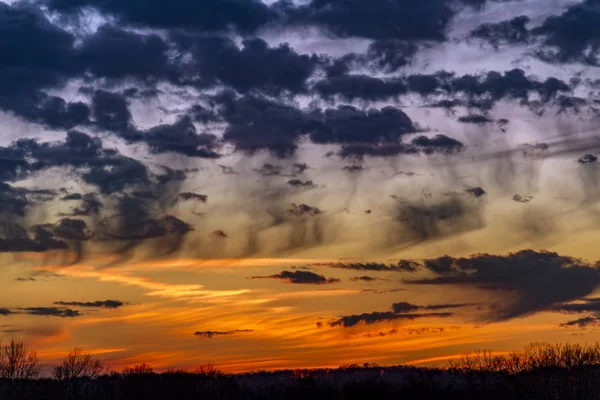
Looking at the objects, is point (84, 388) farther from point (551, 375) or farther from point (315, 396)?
point (551, 375)

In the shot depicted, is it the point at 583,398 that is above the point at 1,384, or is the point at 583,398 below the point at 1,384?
below

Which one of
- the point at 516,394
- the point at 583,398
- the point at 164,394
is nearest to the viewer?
the point at 583,398

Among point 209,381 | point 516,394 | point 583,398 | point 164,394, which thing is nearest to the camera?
point 583,398

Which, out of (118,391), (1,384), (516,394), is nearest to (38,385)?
(1,384)

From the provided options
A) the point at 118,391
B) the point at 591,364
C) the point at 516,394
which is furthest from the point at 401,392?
the point at 118,391

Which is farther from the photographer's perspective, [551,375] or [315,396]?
[315,396]

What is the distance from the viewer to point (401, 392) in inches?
3713

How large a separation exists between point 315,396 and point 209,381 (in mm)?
12994

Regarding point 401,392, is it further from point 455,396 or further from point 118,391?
point 118,391

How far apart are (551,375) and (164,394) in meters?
40.1

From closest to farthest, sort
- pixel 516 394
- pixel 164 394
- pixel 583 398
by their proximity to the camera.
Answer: pixel 583 398
pixel 516 394
pixel 164 394

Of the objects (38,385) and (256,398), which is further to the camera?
(256,398)

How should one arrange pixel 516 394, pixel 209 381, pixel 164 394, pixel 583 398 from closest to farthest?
pixel 583 398, pixel 516 394, pixel 164 394, pixel 209 381

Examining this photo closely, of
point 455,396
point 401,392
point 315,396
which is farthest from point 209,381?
point 455,396
